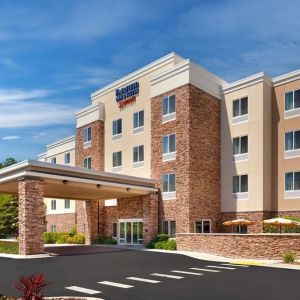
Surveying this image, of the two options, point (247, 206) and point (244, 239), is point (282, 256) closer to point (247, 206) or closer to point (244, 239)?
point (244, 239)

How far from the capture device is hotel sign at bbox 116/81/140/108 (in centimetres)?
3791

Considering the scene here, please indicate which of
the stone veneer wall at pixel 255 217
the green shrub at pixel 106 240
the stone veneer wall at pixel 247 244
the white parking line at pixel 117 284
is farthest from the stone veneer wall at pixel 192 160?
the white parking line at pixel 117 284

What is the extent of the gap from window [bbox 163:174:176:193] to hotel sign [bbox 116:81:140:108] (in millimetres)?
8414

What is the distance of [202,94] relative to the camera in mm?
33438

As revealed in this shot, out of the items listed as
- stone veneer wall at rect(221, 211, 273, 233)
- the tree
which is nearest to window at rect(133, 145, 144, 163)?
stone veneer wall at rect(221, 211, 273, 233)

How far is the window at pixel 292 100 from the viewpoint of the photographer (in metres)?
31.1

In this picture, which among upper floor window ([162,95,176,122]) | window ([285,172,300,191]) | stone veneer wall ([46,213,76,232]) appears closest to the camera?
window ([285,172,300,191])

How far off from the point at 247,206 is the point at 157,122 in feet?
32.9

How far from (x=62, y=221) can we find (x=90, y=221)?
1216 cm

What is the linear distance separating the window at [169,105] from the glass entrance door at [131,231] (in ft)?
31.1

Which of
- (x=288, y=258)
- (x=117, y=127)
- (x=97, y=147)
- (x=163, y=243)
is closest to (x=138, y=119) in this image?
(x=117, y=127)

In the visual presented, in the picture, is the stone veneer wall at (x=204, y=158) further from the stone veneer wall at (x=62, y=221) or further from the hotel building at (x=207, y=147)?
the stone veneer wall at (x=62, y=221)

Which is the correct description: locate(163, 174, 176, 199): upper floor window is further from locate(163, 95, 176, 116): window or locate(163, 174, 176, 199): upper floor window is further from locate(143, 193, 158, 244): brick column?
locate(163, 95, 176, 116): window

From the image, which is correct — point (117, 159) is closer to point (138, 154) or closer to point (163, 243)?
point (138, 154)
